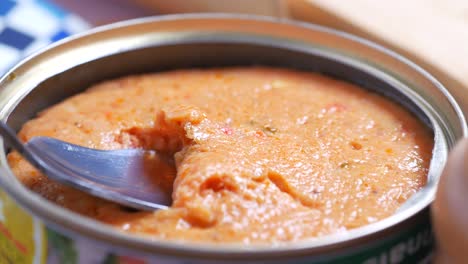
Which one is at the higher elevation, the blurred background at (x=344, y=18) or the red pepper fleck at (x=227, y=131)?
the blurred background at (x=344, y=18)

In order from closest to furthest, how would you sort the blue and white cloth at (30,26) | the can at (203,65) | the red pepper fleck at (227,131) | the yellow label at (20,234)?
the can at (203,65), the yellow label at (20,234), the red pepper fleck at (227,131), the blue and white cloth at (30,26)

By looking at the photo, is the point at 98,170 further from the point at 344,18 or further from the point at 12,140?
the point at 344,18

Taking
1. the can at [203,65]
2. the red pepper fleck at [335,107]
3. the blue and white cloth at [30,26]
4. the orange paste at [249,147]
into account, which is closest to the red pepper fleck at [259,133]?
the orange paste at [249,147]

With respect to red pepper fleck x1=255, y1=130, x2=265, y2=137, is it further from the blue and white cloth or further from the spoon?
the blue and white cloth

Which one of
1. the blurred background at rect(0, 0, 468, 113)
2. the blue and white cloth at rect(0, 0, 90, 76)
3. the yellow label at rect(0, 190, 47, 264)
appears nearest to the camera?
the yellow label at rect(0, 190, 47, 264)

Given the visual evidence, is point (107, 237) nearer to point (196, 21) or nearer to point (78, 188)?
point (78, 188)

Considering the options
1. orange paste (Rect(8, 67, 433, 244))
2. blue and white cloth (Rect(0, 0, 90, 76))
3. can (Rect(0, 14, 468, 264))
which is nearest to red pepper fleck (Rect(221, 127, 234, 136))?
orange paste (Rect(8, 67, 433, 244))

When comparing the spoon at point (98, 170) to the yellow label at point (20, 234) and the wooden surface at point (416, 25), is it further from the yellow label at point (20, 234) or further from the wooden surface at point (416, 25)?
the wooden surface at point (416, 25)

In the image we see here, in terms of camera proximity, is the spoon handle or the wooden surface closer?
the spoon handle
